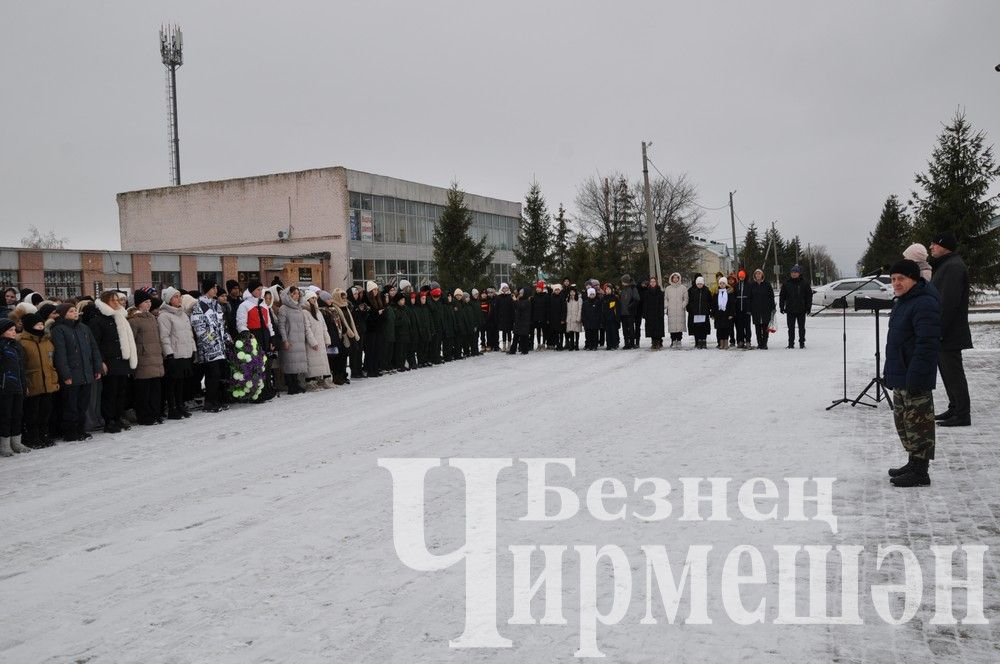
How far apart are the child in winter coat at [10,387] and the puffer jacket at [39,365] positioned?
0.25 metres

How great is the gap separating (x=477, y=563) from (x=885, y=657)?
2367 mm

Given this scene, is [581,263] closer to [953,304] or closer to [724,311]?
[724,311]

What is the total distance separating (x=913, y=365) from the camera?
6590 millimetres

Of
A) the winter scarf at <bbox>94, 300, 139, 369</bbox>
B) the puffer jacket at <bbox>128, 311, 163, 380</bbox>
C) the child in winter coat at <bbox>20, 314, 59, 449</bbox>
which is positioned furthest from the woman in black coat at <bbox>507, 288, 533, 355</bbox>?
the child in winter coat at <bbox>20, 314, 59, 449</bbox>

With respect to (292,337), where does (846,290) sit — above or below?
above

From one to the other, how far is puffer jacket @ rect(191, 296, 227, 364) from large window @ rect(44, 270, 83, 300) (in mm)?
25936

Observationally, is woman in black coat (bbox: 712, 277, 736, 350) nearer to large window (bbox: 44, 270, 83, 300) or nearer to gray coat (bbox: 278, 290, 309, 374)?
gray coat (bbox: 278, 290, 309, 374)

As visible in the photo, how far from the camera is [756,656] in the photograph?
152 inches

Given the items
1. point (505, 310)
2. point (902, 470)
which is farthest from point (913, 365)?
point (505, 310)

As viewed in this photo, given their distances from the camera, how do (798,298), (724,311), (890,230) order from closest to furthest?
(798,298) < (724,311) < (890,230)

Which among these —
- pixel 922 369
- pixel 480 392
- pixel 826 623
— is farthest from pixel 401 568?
pixel 480 392

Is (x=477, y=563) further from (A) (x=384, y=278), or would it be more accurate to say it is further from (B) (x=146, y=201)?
(B) (x=146, y=201)

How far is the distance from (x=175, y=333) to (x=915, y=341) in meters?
9.79

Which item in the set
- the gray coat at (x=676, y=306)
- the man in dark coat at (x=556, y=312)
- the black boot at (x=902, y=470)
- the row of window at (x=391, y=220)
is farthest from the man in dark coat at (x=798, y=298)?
the row of window at (x=391, y=220)
